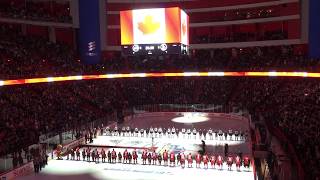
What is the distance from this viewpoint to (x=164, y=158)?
26.9m

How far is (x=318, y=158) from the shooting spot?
2147 centimetres

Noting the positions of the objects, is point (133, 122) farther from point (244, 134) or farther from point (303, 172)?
point (303, 172)

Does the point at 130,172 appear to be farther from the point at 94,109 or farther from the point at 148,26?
the point at 94,109

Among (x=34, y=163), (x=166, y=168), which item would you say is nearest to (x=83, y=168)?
(x=34, y=163)

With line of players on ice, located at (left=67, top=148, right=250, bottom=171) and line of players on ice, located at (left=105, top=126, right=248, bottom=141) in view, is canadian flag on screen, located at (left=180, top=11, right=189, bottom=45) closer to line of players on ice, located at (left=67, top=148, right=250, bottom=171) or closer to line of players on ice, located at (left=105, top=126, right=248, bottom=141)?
line of players on ice, located at (left=105, top=126, right=248, bottom=141)

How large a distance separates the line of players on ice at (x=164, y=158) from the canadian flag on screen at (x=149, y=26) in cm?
859

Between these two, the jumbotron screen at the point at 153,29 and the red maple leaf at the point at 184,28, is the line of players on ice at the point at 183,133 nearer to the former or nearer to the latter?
the jumbotron screen at the point at 153,29

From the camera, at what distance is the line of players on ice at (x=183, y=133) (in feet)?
113

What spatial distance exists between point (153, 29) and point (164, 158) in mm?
9924

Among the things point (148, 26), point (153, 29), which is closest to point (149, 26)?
point (148, 26)

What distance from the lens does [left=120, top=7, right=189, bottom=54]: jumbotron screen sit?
96.3 ft

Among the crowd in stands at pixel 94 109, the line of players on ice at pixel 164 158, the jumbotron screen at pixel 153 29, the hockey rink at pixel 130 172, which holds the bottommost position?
the hockey rink at pixel 130 172

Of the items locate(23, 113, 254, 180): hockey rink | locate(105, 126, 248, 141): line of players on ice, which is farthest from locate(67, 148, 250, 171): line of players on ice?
locate(105, 126, 248, 141): line of players on ice

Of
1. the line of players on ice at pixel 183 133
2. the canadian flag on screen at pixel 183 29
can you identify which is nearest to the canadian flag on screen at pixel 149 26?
the canadian flag on screen at pixel 183 29
